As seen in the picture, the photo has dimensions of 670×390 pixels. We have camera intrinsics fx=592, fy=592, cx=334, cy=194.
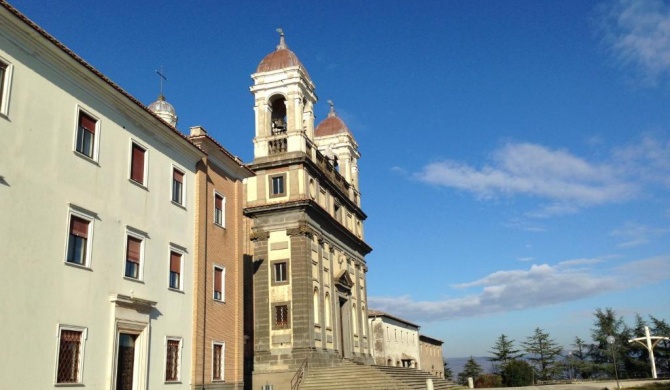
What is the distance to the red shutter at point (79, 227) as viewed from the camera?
16500 millimetres

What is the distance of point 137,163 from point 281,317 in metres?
17.0

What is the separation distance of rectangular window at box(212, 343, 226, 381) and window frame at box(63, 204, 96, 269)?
7.61m

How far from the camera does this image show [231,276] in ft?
81.8

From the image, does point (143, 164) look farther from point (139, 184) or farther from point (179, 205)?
point (179, 205)

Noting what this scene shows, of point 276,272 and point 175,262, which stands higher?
point 276,272

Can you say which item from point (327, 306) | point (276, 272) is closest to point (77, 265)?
point (276, 272)

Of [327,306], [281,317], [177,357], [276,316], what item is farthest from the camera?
[327,306]

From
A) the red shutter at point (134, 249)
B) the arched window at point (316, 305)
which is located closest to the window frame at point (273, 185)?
the arched window at point (316, 305)

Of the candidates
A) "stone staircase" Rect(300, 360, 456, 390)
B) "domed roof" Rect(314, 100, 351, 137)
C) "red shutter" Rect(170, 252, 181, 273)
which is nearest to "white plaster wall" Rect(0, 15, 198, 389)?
"red shutter" Rect(170, 252, 181, 273)

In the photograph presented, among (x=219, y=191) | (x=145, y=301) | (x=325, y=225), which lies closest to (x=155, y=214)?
(x=145, y=301)

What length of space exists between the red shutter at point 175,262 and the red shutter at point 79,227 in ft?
14.4

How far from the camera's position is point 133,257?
19016mm

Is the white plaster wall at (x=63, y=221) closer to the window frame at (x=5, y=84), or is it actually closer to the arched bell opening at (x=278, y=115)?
A: the window frame at (x=5, y=84)

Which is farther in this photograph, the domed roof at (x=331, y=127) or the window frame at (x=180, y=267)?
the domed roof at (x=331, y=127)
